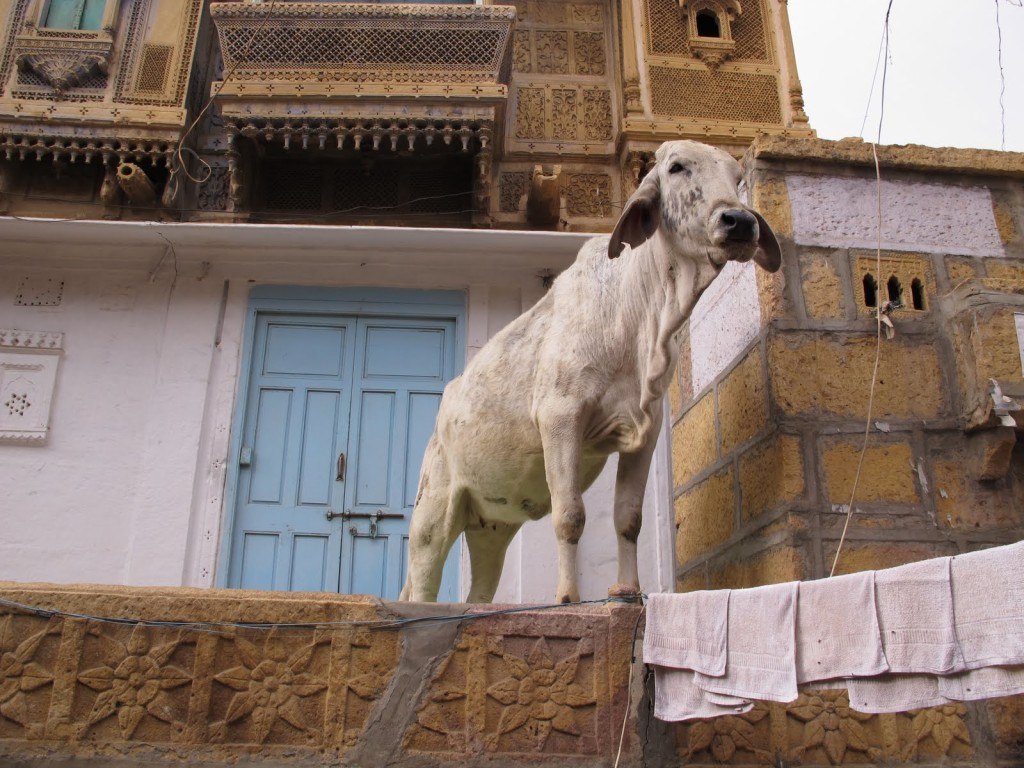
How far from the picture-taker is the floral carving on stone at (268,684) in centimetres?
292

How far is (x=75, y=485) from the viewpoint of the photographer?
6922 mm

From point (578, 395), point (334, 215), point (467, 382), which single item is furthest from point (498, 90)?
point (578, 395)

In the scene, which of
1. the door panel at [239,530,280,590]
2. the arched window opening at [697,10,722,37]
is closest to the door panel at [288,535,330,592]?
the door panel at [239,530,280,590]

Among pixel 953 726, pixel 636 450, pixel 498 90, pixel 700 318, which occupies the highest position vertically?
pixel 498 90

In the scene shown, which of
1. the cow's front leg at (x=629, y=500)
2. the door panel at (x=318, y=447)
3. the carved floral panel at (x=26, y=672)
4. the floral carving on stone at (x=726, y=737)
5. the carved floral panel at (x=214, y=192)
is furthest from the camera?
the carved floral panel at (x=214, y=192)

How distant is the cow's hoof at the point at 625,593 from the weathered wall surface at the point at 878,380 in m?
0.75

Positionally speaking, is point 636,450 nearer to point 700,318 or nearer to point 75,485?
point 700,318

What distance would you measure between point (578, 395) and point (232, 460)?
422 centimetres

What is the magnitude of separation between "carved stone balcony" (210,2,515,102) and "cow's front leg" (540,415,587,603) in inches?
206

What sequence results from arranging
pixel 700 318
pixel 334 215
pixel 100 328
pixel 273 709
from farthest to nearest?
pixel 334 215 → pixel 100 328 → pixel 700 318 → pixel 273 709

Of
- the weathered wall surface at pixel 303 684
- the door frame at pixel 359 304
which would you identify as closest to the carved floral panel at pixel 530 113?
the door frame at pixel 359 304

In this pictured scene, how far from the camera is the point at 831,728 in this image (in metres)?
3.11

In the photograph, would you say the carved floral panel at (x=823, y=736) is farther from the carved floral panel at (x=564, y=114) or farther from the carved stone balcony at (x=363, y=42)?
the carved floral panel at (x=564, y=114)

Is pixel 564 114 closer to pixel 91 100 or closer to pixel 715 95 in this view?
pixel 715 95
